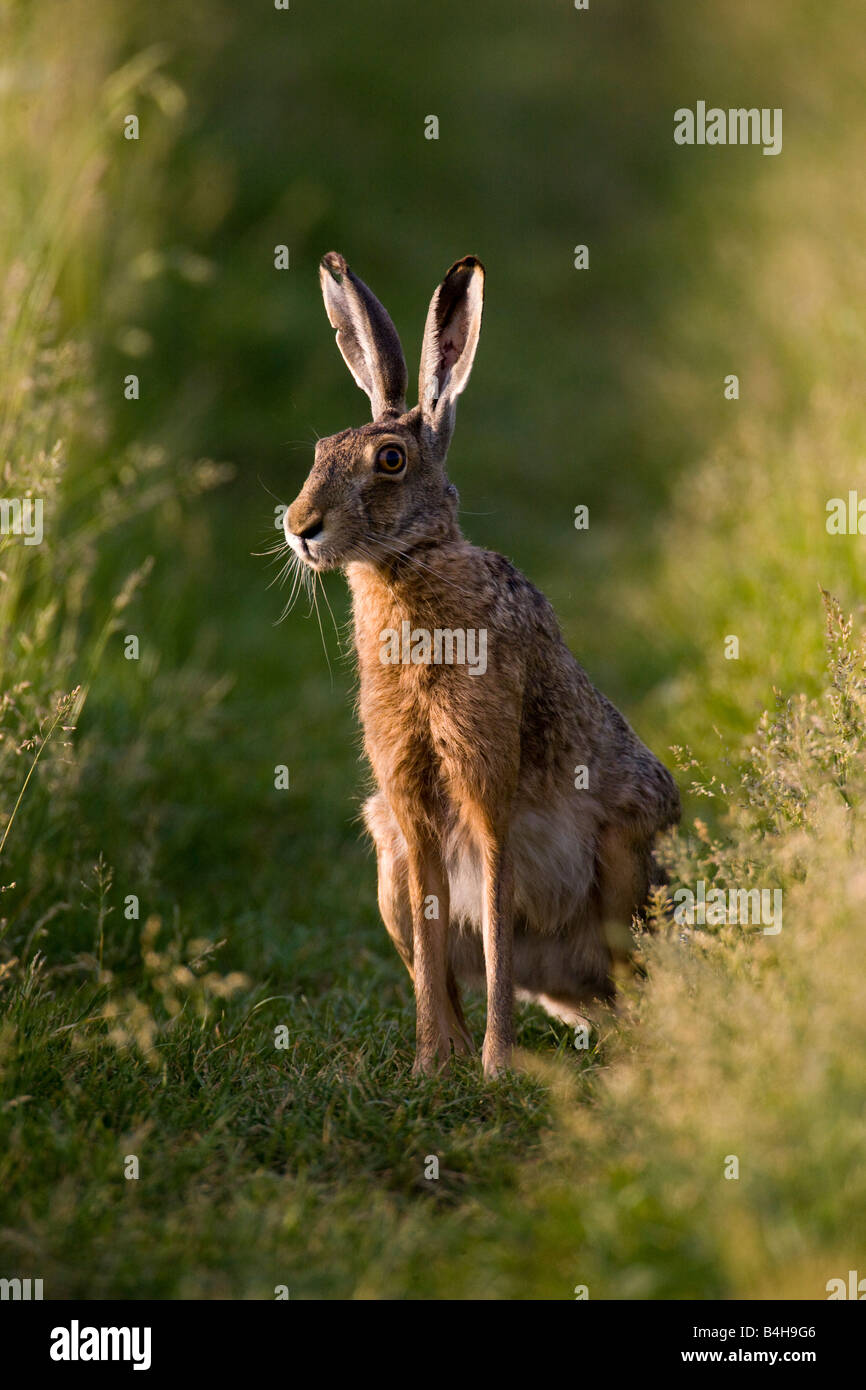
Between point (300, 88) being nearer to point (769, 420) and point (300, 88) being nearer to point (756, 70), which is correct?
point (756, 70)

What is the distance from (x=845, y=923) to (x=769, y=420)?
249 inches

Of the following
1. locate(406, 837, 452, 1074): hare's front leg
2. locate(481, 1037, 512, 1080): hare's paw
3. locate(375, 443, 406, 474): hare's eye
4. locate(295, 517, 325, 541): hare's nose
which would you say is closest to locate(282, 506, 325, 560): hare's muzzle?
locate(295, 517, 325, 541): hare's nose

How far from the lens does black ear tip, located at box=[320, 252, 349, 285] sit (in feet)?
→ 15.8

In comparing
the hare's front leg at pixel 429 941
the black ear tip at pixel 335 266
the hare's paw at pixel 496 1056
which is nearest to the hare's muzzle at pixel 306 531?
the black ear tip at pixel 335 266

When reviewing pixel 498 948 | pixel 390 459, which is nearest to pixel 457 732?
pixel 498 948

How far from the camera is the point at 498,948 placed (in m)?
4.56

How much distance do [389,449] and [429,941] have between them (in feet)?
5.10

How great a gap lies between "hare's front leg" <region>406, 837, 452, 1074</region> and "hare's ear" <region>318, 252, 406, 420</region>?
1.45 m

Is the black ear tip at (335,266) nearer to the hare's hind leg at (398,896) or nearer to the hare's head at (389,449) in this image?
the hare's head at (389,449)

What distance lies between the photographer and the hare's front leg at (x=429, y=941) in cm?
470

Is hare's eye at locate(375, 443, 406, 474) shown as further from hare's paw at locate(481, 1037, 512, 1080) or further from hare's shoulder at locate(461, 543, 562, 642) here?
hare's paw at locate(481, 1037, 512, 1080)

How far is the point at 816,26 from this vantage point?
14930 millimetres

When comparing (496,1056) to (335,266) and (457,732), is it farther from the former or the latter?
(335,266)
